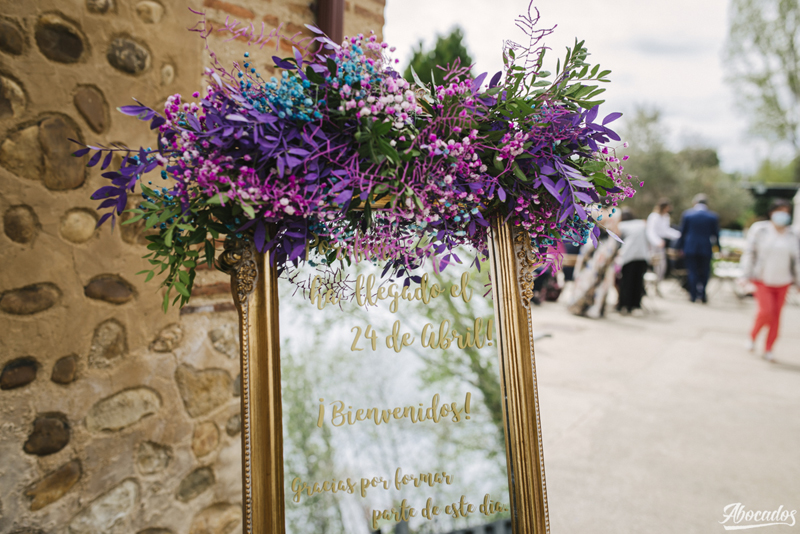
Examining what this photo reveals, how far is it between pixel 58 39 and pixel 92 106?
0.75 feet

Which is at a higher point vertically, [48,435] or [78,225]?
[78,225]

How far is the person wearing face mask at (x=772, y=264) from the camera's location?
4930 millimetres

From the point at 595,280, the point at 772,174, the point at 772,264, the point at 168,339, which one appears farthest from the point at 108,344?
the point at 772,174

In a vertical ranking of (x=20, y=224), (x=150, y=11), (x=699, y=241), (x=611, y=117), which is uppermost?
(x=150, y=11)

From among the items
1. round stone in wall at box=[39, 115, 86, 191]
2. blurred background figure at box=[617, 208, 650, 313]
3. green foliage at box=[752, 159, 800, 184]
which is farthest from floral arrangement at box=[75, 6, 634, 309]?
green foliage at box=[752, 159, 800, 184]

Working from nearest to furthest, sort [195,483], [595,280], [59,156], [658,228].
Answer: [59,156] < [195,483] < [595,280] < [658,228]

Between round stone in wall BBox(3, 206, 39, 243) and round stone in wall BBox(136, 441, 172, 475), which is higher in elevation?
round stone in wall BBox(3, 206, 39, 243)

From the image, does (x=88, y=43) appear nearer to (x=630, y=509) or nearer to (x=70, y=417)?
(x=70, y=417)

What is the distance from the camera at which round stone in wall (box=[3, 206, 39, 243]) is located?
146 cm

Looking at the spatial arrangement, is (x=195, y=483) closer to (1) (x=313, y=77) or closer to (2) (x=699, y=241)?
(1) (x=313, y=77)

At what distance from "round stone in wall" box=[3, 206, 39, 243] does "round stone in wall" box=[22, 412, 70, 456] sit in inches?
24.8

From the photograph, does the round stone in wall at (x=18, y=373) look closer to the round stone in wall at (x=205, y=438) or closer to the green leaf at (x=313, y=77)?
the round stone in wall at (x=205, y=438)

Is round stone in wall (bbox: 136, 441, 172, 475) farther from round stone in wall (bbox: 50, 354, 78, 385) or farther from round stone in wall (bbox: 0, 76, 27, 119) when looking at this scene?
round stone in wall (bbox: 0, 76, 27, 119)

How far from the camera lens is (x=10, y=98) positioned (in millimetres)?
1445
